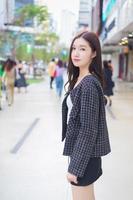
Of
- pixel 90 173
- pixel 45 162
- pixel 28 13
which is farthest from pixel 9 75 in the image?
pixel 28 13

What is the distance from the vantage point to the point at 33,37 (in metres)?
61.0

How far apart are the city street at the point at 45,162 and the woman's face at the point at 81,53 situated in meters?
2.50

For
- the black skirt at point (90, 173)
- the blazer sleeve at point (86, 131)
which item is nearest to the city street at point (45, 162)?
the black skirt at point (90, 173)

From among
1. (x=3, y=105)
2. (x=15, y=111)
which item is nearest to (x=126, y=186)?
(x=15, y=111)

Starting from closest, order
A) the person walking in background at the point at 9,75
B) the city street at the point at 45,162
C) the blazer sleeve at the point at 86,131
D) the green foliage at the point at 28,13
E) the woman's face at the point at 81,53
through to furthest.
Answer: the blazer sleeve at the point at 86,131
the woman's face at the point at 81,53
the city street at the point at 45,162
the person walking in background at the point at 9,75
the green foliage at the point at 28,13

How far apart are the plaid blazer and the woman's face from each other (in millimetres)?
124

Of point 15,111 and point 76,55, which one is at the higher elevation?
point 76,55

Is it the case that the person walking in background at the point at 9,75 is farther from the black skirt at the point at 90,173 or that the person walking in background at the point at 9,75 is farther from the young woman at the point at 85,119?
the black skirt at the point at 90,173

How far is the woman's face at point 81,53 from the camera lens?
3418 millimetres

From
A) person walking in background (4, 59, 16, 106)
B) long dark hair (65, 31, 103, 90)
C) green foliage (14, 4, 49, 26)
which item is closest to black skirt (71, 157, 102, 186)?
long dark hair (65, 31, 103, 90)

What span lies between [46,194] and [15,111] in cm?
919

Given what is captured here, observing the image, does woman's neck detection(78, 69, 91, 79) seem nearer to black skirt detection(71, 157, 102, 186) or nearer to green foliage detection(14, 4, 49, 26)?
black skirt detection(71, 157, 102, 186)

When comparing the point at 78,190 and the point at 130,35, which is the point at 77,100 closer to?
the point at 78,190

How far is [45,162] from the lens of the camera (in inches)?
291
